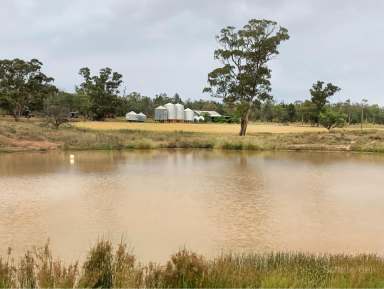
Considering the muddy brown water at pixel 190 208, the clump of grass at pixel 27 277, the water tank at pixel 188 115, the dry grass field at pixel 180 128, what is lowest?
the muddy brown water at pixel 190 208

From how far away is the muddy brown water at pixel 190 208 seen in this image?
1069 centimetres

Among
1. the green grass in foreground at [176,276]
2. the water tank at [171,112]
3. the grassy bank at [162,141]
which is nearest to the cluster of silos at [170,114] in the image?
the water tank at [171,112]

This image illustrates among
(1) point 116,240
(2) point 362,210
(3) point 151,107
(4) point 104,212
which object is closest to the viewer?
(1) point 116,240

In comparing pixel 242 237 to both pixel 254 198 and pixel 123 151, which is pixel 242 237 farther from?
pixel 123 151

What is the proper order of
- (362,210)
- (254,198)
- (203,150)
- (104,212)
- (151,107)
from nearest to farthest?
(104,212)
(362,210)
(254,198)
(203,150)
(151,107)

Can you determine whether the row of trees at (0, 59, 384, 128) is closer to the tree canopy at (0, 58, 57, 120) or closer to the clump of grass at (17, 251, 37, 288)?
the tree canopy at (0, 58, 57, 120)

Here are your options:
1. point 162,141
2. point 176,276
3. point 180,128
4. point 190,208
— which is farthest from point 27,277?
point 180,128

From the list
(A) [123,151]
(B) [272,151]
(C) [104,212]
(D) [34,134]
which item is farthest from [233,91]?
(C) [104,212]

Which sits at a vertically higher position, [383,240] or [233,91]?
[233,91]

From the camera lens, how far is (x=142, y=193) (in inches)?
689

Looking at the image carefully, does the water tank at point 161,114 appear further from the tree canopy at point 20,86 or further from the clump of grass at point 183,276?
the clump of grass at point 183,276

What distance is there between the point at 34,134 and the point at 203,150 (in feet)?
47.1

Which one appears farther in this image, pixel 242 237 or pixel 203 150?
pixel 203 150

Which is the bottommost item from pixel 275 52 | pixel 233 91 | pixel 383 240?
pixel 383 240
